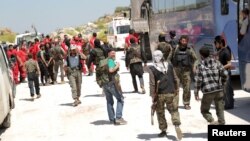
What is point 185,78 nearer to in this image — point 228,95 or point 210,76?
point 228,95

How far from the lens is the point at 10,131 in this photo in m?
11.5

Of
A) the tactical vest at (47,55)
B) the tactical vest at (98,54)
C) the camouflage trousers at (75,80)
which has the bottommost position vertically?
the camouflage trousers at (75,80)

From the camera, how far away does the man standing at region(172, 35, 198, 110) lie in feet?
38.3

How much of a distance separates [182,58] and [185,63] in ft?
Answer: 0.48

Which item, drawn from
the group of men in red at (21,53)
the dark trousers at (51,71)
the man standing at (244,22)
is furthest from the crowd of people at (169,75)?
the group of men in red at (21,53)

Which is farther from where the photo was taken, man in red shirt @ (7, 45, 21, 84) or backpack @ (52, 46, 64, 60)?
man in red shirt @ (7, 45, 21, 84)

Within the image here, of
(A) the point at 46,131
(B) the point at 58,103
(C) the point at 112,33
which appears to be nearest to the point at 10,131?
(A) the point at 46,131

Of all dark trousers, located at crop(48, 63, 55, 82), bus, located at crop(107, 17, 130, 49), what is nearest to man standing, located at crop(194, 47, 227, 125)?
dark trousers, located at crop(48, 63, 55, 82)

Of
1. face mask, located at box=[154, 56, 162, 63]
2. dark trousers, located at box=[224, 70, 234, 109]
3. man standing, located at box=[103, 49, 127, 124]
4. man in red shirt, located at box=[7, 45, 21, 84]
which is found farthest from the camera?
man in red shirt, located at box=[7, 45, 21, 84]

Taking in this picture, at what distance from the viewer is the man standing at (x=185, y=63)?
1169cm

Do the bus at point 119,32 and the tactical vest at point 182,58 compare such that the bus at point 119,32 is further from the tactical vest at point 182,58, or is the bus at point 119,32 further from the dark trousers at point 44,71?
the tactical vest at point 182,58

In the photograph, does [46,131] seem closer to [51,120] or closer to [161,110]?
[51,120]

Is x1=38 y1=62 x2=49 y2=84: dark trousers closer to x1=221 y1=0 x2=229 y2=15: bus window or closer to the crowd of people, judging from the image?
the crowd of people

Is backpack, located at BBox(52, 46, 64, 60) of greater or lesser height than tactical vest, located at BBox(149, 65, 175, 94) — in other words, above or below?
below
